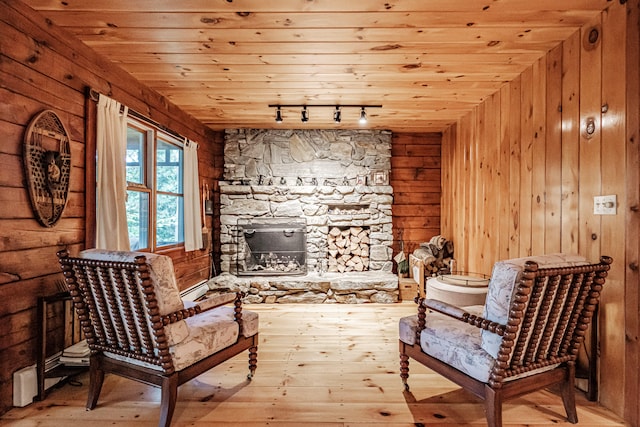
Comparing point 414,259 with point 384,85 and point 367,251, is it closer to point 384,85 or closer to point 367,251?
point 367,251

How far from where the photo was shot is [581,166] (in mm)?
2209

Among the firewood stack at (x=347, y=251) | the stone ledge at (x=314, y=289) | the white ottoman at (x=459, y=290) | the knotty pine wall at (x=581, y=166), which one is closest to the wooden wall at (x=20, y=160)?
the stone ledge at (x=314, y=289)

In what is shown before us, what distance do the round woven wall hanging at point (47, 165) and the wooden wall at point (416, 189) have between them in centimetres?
389

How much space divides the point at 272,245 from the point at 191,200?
1.21 meters

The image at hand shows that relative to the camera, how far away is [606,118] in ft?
6.61

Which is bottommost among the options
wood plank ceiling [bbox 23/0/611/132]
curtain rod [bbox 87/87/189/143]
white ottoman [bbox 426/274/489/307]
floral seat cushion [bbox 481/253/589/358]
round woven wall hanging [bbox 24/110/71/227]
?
white ottoman [bbox 426/274/489/307]

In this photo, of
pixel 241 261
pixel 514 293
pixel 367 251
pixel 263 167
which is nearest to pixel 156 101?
pixel 263 167

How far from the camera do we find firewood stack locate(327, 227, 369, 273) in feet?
15.7

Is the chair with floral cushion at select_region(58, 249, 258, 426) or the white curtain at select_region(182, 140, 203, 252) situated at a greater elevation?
the white curtain at select_region(182, 140, 203, 252)

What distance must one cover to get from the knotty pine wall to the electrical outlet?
33 mm

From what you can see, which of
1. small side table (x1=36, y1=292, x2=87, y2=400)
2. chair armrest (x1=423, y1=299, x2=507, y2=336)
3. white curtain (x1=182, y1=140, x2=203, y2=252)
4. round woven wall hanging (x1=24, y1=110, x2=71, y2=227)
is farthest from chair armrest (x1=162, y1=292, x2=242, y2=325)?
white curtain (x1=182, y1=140, x2=203, y2=252)

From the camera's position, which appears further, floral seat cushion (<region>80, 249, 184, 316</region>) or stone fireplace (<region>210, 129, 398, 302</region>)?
stone fireplace (<region>210, 129, 398, 302</region>)

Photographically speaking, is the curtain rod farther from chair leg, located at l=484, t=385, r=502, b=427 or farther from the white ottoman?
chair leg, located at l=484, t=385, r=502, b=427

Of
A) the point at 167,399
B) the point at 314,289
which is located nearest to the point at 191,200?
the point at 314,289
